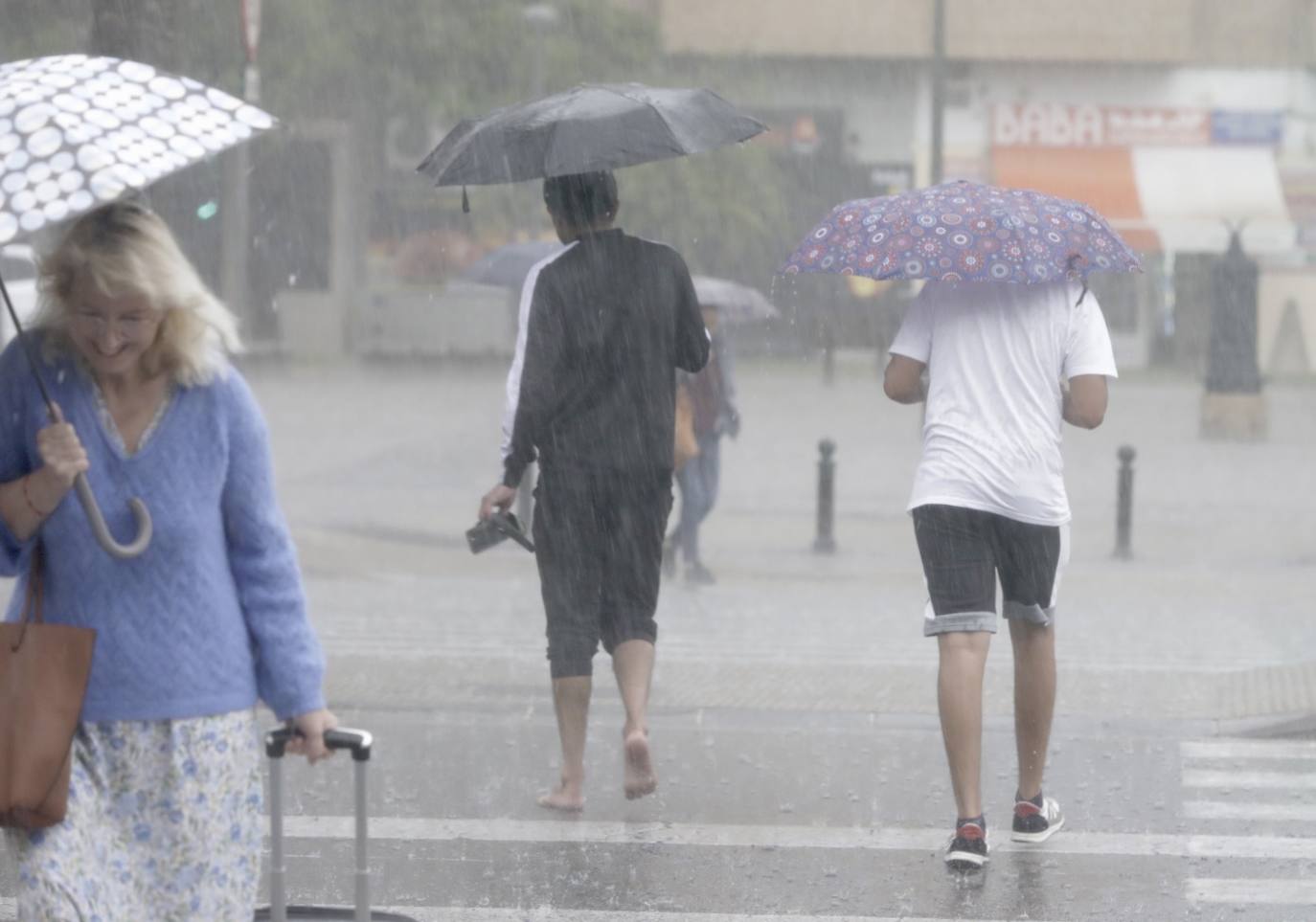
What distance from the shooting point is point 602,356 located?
5.54 m

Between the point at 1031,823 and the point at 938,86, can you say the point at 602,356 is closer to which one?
the point at 1031,823

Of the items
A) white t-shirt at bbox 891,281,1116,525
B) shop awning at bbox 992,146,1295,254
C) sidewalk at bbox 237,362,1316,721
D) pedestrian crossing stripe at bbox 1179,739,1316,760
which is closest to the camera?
white t-shirt at bbox 891,281,1116,525

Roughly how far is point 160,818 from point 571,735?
273 cm

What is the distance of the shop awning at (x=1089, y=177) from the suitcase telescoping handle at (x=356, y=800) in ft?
108

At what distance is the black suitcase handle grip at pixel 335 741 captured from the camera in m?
3.15

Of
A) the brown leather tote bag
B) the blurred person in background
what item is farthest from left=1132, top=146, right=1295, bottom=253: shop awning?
the brown leather tote bag

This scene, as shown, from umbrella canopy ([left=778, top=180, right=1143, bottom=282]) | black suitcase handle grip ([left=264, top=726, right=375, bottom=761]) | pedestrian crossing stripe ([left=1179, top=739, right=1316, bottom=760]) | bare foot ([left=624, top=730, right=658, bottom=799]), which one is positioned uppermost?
umbrella canopy ([left=778, top=180, right=1143, bottom=282])

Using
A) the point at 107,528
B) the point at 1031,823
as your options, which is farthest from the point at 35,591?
the point at 1031,823

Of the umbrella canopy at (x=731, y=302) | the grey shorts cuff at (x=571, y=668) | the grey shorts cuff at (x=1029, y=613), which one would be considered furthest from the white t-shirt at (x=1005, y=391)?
the umbrella canopy at (x=731, y=302)

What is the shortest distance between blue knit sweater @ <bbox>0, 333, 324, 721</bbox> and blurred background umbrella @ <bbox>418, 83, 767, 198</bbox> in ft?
7.51

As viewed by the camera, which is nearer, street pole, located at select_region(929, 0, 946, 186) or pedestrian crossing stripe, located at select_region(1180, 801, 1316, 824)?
Answer: pedestrian crossing stripe, located at select_region(1180, 801, 1316, 824)

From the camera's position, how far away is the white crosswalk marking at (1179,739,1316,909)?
522cm

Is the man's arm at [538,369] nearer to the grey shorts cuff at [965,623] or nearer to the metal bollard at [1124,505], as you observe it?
the grey shorts cuff at [965,623]

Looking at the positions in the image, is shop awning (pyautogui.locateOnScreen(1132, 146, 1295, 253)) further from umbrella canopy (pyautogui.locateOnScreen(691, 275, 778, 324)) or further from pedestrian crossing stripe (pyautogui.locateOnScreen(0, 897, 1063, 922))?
pedestrian crossing stripe (pyautogui.locateOnScreen(0, 897, 1063, 922))
